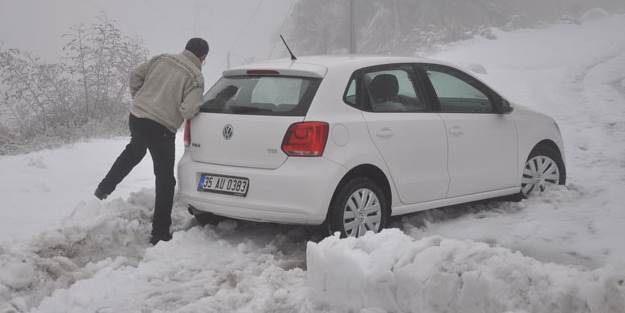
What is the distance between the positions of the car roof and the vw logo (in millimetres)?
593

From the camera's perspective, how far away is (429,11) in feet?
132

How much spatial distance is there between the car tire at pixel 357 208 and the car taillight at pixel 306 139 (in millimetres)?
412

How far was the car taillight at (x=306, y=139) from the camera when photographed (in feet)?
16.9

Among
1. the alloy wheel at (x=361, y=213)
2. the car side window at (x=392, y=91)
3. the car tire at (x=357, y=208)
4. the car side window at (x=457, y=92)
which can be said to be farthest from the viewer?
the car side window at (x=457, y=92)

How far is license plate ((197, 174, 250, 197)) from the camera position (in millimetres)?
5352

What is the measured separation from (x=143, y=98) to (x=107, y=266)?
163cm

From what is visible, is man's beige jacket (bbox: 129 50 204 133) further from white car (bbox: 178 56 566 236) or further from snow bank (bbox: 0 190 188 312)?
snow bank (bbox: 0 190 188 312)

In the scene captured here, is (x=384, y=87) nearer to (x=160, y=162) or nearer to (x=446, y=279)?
(x=160, y=162)

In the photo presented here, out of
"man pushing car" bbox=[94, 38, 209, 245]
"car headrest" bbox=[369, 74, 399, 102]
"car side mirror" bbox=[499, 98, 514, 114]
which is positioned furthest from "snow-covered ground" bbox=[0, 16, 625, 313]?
"car headrest" bbox=[369, 74, 399, 102]

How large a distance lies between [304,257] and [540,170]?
3135 mm

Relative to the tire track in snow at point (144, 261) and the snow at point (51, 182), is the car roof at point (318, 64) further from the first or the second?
the snow at point (51, 182)

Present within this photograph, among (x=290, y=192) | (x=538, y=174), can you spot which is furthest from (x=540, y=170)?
(x=290, y=192)

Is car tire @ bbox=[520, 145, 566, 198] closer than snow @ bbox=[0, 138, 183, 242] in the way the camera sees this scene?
No

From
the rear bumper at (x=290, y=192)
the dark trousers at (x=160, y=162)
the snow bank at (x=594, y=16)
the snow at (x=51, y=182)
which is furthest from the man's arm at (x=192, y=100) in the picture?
the snow bank at (x=594, y=16)
